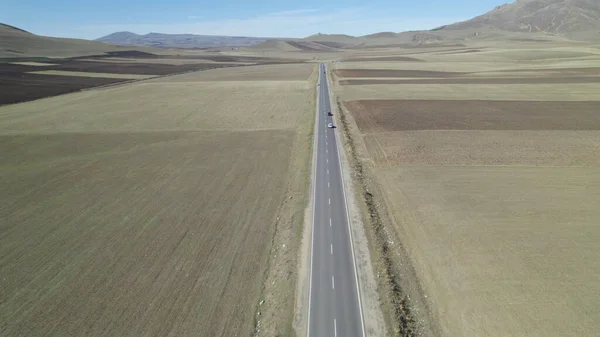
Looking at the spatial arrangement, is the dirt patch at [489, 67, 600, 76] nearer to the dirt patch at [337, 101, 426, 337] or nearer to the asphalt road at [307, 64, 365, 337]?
the asphalt road at [307, 64, 365, 337]

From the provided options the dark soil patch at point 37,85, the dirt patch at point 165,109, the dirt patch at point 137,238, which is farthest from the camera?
the dark soil patch at point 37,85

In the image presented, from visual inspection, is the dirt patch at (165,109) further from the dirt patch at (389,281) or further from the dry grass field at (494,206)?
the dirt patch at (389,281)

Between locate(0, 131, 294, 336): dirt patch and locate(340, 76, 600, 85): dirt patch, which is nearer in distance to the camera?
locate(0, 131, 294, 336): dirt patch

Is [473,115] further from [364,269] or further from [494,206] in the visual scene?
[364,269]


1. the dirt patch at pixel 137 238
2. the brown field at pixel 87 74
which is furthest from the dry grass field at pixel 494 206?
the brown field at pixel 87 74

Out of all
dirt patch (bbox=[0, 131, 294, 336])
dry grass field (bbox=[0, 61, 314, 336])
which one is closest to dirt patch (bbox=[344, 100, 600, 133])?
dry grass field (bbox=[0, 61, 314, 336])
